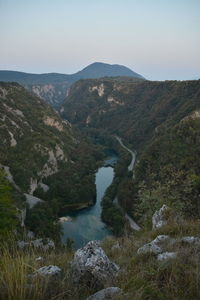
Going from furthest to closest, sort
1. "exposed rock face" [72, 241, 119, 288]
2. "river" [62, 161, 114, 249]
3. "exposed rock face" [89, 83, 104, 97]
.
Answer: "exposed rock face" [89, 83, 104, 97]
"river" [62, 161, 114, 249]
"exposed rock face" [72, 241, 119, 288]

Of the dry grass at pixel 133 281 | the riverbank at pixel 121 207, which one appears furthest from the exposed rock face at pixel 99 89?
the dry grass at pixel 133 281

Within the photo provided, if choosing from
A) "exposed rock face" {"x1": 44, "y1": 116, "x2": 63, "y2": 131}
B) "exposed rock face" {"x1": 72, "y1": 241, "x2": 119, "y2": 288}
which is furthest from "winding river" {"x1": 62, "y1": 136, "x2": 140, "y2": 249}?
"exposed rock face" {"x1": 44, "y1": 116, "x2": 63, "y2": 131}

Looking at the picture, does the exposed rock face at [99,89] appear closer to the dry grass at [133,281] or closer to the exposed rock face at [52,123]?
the exposed rock face at [52,123]

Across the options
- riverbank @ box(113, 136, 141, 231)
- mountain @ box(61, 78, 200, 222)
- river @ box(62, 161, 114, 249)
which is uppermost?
mountain @ box(61, 78, 200, 222)

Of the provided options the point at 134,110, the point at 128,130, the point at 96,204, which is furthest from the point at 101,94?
the point at 96,204

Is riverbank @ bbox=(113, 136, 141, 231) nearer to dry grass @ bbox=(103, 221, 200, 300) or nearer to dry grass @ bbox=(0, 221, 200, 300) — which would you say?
dry grass @ bbox=(103, 221, 200, 300)

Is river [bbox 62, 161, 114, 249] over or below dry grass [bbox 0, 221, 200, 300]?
below
